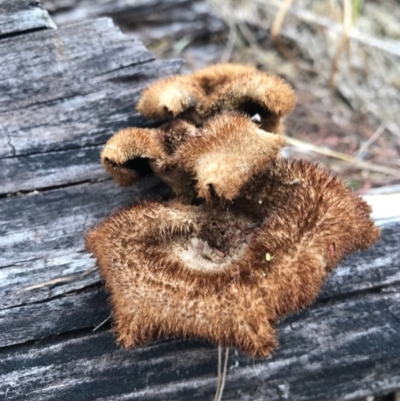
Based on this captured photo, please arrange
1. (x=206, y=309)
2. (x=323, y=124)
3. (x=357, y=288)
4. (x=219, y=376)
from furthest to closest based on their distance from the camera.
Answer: (x=323, y=124)
(x=357, y=288)
(x=219, y=376)
(x=206, y=309)

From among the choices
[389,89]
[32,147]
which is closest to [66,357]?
[32,147]

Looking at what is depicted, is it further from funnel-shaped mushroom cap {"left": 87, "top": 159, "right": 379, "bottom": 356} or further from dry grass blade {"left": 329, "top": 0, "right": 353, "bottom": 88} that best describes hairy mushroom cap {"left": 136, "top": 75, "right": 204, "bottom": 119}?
dry grass blade {"left": 329, "top": 0, "right": 353, "bottom": 88}

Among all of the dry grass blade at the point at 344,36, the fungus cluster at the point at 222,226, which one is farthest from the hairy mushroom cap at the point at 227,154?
the dry grass blade at the point at 344,36

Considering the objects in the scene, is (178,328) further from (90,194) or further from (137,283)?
(90,194)

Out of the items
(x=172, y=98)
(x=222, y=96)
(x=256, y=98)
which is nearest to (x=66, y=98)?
(x=172, y=98)

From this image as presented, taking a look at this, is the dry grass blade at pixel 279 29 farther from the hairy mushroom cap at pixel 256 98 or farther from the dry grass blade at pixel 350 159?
the hairy mushroom cap at pixel 256 98

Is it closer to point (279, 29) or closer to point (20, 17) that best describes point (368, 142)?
point (279, 29)
